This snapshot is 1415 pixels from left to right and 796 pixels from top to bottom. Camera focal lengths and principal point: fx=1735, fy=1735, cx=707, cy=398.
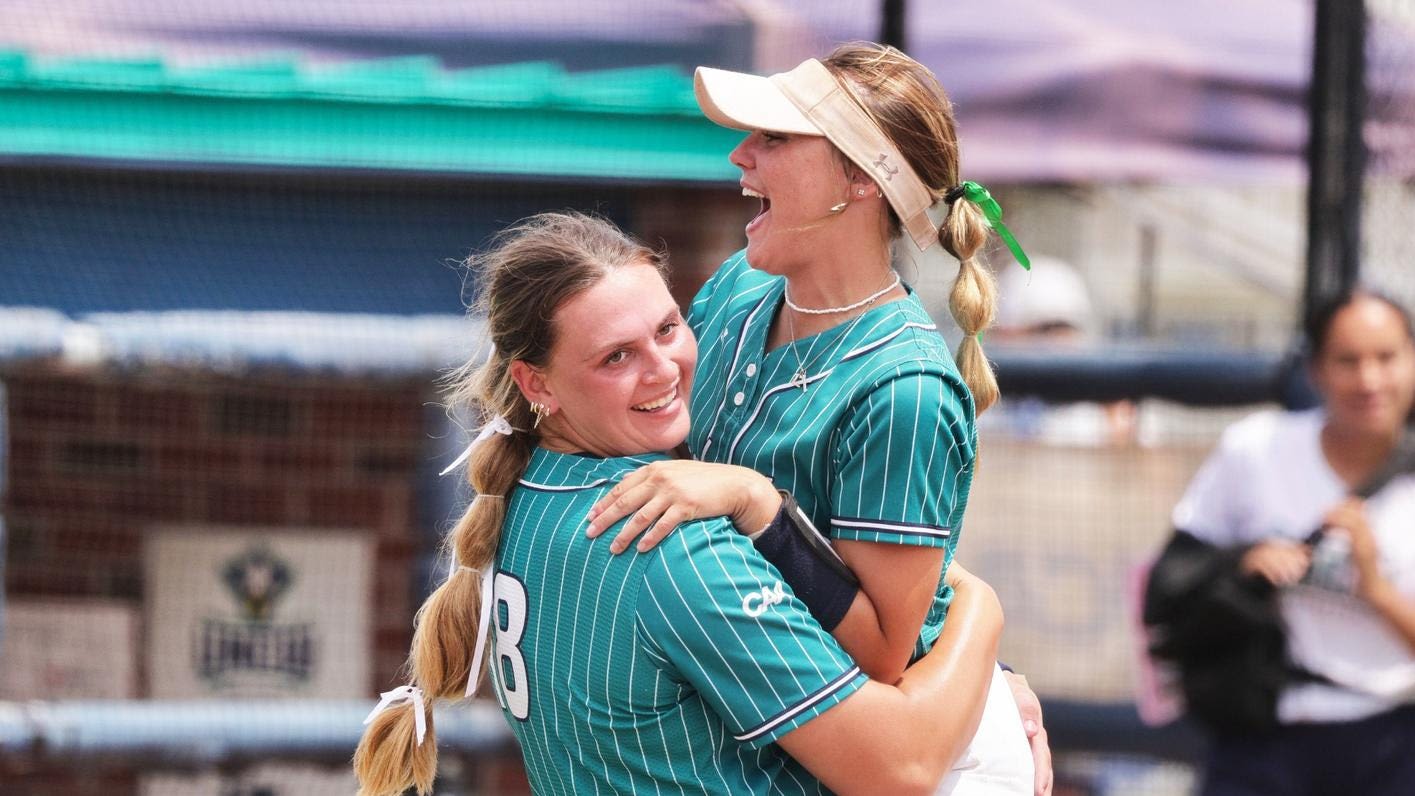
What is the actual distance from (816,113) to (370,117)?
9.09 feet

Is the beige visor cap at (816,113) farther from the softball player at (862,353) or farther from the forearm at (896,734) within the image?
the forearm at (896,734)

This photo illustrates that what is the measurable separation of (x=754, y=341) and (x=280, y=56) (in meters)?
2.83

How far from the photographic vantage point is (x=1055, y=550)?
16.6 feet

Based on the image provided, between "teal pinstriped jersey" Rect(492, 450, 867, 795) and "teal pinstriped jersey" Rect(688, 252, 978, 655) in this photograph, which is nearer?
"teal pinstriped jersey" Rect(492, 450, 867, 795)

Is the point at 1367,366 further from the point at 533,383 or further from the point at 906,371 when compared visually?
the point at 533,383

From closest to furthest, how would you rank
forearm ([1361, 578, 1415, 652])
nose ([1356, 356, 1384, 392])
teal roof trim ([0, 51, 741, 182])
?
forearm ([1361, 578, 1415, 652]), nose ([1356, 356, 1384, 392]), teal roof trim ([0, 51, 741, 182])

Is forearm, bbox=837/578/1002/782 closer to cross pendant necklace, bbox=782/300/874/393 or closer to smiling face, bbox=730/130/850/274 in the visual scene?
cross pendant necklace, bbox=782/300/874/393

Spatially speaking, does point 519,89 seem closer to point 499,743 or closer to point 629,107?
point 629,107

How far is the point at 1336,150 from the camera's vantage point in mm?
4594

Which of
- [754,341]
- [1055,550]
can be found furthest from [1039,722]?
[1055,550]

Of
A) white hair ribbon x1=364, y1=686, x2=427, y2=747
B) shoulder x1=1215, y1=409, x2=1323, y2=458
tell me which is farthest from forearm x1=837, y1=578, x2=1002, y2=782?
shoulder x1=1215, y1=409, x2=1323, y2=458

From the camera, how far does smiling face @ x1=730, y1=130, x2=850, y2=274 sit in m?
2.12

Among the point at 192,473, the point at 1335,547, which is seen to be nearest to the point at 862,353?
the point at 1335,547

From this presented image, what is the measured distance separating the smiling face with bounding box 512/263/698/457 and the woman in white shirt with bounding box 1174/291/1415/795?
7.98 ft
